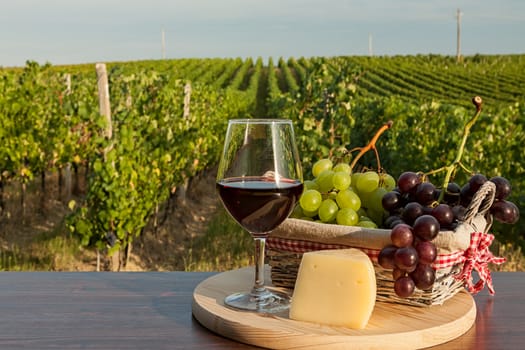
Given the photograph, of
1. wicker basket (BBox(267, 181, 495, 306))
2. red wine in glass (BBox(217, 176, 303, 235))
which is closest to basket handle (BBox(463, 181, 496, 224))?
wicker basket (BBox(267, 181, 495, 306))

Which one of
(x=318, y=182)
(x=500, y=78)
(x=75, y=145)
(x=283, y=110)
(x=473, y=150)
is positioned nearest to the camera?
(x=318, y=182)

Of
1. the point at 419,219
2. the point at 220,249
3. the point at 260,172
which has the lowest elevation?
the point at 220,249

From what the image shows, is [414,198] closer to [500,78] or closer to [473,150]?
[473,150]

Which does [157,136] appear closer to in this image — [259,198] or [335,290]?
[259,198]

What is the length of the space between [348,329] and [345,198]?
1.16ft

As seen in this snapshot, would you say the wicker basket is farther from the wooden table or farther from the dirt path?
the dirt path

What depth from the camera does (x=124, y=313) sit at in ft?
4.43

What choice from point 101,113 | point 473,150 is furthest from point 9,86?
point 473,150

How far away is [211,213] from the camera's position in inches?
379

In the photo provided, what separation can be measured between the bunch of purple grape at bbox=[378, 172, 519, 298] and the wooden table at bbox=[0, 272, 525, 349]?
0.16 m

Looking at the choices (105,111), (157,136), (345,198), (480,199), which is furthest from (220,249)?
(480,199)

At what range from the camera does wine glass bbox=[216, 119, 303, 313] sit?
4.28 feet

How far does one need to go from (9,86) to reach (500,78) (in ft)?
99.4

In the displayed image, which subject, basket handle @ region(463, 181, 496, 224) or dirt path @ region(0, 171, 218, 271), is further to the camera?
dirt path @ region(0, 171, 218, 271)
